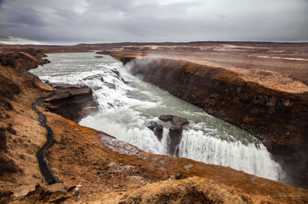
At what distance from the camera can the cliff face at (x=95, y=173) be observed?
19.9 ft

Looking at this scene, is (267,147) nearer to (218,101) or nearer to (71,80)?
(218,101)

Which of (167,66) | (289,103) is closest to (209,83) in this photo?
(289,103)

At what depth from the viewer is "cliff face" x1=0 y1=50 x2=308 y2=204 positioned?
606 cm

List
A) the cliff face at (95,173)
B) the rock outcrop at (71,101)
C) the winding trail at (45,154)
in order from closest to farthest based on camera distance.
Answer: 1. the cliff face at (95,173)
2. the winding trail at (45,154)
3. the rock outcrop at (71,101)

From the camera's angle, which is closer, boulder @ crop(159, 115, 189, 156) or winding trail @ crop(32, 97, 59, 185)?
winding trail @ crop(32, 97, 59, 185)

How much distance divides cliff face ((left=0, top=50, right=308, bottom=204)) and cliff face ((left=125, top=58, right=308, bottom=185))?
6.31 metres

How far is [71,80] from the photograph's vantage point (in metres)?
28.2

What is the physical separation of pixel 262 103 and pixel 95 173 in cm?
1629

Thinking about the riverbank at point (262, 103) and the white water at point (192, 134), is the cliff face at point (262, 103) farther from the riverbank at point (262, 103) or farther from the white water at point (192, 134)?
the white water at point (192, 134)

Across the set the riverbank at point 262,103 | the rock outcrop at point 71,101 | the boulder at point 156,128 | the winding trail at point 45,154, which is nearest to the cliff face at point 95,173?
the winding trail at point 45,154

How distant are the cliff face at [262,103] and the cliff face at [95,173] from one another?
6310 mm

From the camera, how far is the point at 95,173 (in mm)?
10211

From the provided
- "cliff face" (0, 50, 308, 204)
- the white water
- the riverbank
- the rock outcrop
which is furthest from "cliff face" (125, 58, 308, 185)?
the rock outcrop

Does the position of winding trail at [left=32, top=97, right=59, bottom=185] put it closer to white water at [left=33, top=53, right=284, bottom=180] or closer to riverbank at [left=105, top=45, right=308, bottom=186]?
white water at [left=33, top=53, right=284, bottom=180]
